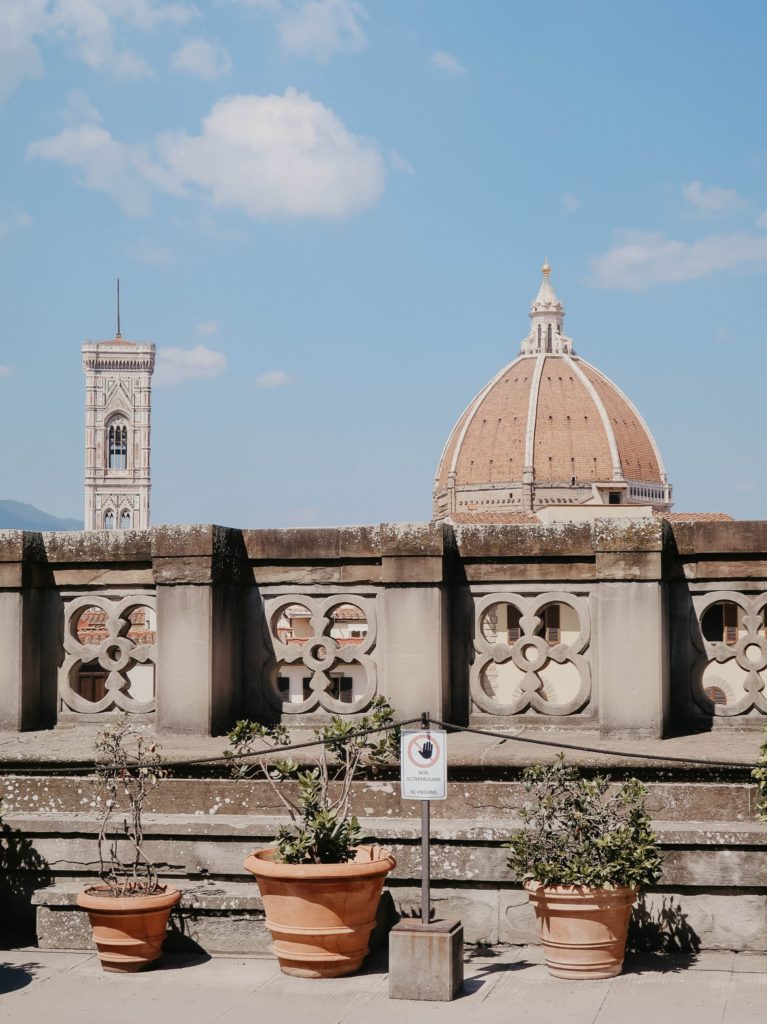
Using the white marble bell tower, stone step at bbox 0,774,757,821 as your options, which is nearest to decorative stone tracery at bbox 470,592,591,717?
stone step at bbox 0,774,757,821

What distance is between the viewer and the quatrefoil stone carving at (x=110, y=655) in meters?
8.84

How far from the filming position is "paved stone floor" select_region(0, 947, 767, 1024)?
6410mm

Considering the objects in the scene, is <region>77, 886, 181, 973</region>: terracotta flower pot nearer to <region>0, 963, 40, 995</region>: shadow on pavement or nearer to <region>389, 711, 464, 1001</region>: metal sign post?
<region>0, 963, 40, 995</region>: shadow on pavement

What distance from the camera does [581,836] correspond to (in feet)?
23.1

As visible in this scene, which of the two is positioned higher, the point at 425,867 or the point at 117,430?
the point at 117,430

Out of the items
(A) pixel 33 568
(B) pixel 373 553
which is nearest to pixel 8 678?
(A) pixel 33 568

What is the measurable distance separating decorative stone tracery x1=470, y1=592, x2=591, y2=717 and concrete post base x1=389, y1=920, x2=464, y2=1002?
203cm

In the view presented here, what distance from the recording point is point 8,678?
350 inches

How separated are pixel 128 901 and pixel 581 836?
87.1 inches

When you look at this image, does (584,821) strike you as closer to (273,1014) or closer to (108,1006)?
(273,1014)

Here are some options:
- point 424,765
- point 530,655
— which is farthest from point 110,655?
point 424,765

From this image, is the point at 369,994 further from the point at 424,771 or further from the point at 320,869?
the point at 424,771

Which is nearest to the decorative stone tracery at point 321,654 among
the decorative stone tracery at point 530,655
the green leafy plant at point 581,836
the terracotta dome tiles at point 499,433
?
the decorative stone tracery at point 530,655

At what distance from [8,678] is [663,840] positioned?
159 inches
